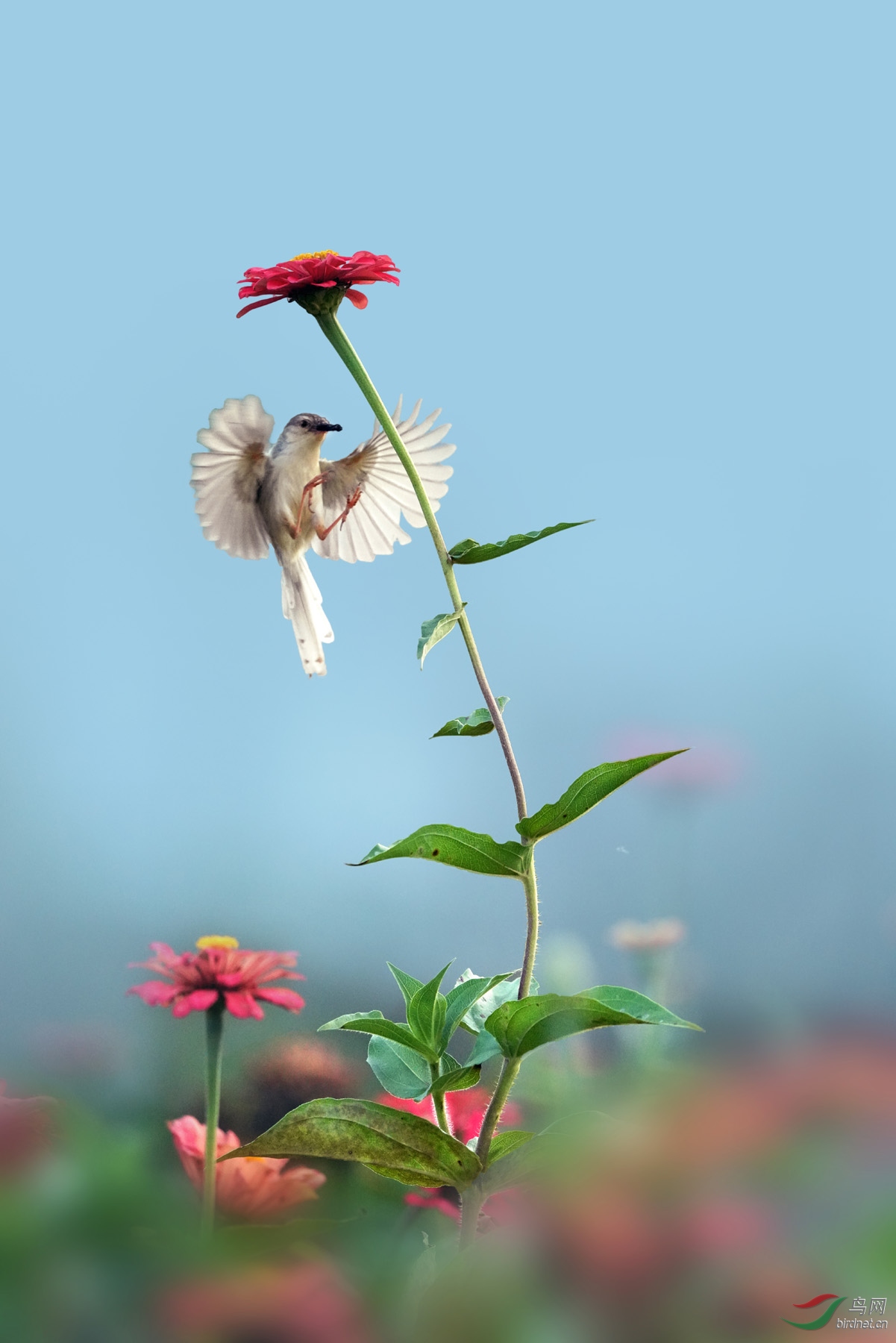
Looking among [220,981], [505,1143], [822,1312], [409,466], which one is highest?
[409,466]

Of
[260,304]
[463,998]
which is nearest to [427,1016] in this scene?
[463,998]

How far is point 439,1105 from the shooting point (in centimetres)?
56

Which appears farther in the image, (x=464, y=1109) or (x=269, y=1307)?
(x=464, y=1109)

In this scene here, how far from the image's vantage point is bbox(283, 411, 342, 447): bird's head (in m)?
0.60

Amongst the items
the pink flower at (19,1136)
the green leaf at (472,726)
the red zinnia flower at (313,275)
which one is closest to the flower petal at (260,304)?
the red zinnia flower at (313,275)

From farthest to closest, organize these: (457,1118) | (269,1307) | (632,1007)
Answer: (457,1118)
(269,1307)
(632,1007)

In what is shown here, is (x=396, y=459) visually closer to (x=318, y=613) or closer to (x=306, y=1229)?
(x=318, y=613)

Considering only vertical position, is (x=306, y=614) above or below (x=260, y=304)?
below

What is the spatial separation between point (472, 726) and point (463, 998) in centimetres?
14

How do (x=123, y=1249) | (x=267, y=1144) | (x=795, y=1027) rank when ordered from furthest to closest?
1. (x=795, y=1027)
2. (x=123, y=1249)
3. (x=267, y=1144)

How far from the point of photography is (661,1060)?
2.56 feet

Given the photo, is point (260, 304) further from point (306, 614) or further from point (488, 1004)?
point (488, 1004)

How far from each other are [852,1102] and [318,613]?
1.42 ft

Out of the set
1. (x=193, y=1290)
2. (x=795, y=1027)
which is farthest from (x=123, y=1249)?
(x=795, y=1027)
